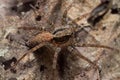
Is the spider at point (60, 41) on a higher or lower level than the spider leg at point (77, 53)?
higher

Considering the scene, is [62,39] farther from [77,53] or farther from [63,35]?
[77,53]

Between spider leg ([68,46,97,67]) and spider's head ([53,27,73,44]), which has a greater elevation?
spider's head ([53,27,73,44])

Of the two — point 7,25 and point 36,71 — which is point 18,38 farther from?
point 36,71

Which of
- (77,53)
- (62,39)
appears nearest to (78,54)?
(77,53)

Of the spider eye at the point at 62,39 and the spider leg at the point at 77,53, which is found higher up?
the spider eye at the point at 62,39

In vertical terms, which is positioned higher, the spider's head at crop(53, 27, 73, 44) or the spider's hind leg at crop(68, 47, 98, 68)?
the spider's head at crop(53, 27, 73, 44)

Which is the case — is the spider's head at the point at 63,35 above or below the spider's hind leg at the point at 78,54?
above

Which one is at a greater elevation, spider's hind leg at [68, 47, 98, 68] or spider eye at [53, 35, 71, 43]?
spider eye at [53, 35, 71, 43]

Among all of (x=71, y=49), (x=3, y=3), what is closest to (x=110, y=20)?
(x=71, y=49)

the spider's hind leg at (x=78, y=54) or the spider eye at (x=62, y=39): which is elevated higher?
the spider eye at (x=62, y=39)

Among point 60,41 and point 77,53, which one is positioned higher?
point 60,41

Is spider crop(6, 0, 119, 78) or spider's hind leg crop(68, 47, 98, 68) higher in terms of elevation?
spider crop(6, 0, 119, 78)
